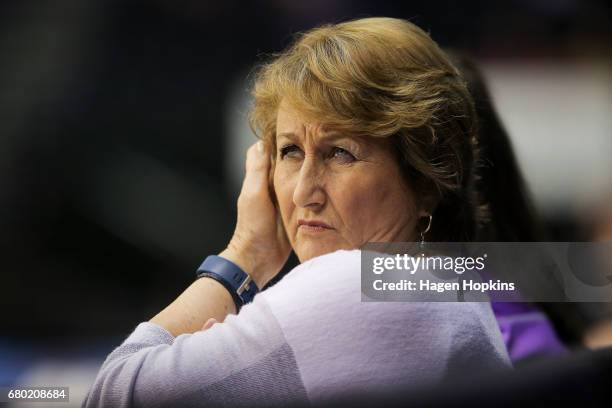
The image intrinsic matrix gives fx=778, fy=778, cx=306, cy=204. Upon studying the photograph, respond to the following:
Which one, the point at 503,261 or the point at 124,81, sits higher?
the point at 124,81

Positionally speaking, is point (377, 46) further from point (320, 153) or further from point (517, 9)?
point (517, 9)

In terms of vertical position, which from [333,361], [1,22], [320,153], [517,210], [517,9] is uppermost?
[517,9]

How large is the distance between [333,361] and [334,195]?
255mm

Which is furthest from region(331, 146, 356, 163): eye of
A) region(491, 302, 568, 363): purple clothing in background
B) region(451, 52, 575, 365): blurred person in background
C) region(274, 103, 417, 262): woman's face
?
region(491, 302, 568, 363): purple clothing in background

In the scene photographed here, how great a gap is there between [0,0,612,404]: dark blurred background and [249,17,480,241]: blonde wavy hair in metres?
0.34

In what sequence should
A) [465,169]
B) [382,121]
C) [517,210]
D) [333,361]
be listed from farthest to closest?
1. [517,210]
2. [465,169]
3. [382,121]
4. [333,361]

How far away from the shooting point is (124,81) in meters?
1.66

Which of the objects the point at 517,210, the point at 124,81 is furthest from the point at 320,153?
the point at 124,81

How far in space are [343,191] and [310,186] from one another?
1.8 inches

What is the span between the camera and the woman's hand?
1.16m

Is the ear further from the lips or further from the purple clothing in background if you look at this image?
the purple clothing in background

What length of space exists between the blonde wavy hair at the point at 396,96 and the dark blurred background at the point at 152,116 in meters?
0.34

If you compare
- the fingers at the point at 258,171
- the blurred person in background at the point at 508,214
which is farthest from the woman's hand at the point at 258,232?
the blurred person in background at the point at 508,214

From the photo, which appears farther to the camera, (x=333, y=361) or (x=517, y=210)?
(x=517, y=210)
